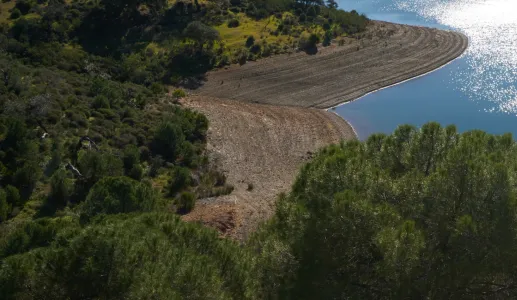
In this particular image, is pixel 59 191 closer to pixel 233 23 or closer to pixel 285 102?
pixel 285 102

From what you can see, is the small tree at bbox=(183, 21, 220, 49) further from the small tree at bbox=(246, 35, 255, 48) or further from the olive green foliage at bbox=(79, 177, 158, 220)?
the olive green foliage at bbox=(79, 177, 158, 220)

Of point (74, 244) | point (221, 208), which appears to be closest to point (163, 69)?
point (221, 208)

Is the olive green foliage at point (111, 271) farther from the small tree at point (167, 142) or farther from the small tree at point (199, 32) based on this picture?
the small tree at point (199, 32)

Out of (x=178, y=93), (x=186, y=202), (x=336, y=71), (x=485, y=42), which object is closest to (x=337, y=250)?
(x=186, y=202)

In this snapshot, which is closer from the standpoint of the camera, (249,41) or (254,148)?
(254,148)

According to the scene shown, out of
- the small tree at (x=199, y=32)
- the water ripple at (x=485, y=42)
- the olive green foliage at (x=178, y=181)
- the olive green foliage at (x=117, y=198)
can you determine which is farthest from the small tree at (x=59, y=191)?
the water ripple at (x=485, y=42)
